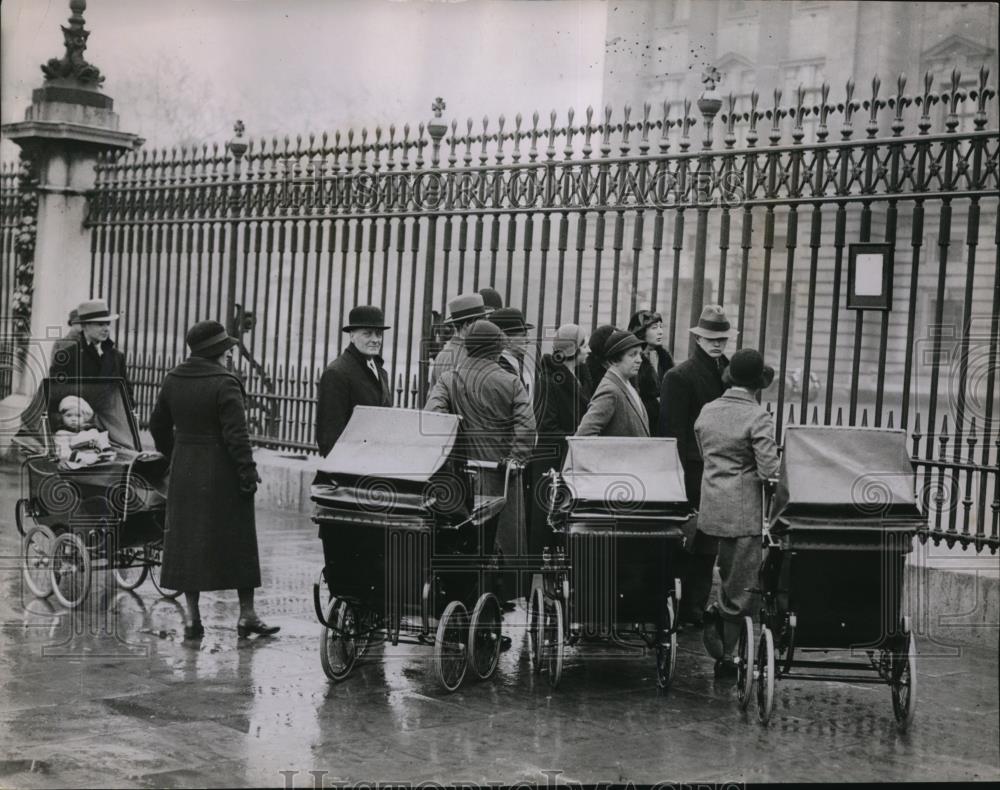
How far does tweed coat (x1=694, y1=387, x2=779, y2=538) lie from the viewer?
653cm

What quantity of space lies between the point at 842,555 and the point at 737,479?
0.86m

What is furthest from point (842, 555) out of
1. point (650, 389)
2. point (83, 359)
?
point (83, 359)

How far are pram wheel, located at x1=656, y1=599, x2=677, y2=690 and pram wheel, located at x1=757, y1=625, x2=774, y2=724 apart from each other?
527mm

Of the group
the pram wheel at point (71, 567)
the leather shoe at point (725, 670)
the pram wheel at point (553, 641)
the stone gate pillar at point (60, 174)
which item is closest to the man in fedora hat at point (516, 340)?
the pram wheel at point (553, 641)

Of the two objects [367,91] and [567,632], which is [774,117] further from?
[367,91]

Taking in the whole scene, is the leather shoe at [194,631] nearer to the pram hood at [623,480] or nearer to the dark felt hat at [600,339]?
the pram hood at [623,480]

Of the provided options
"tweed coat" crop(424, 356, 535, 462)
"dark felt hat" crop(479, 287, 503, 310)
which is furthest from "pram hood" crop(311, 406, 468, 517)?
"dark felt hat" crop(479, 287, 503, 310)

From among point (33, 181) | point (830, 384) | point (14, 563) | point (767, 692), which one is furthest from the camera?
point (33, 181)

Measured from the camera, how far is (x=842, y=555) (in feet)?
19.2

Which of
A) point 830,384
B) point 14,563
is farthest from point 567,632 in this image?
point 14,563

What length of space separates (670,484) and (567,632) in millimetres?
925

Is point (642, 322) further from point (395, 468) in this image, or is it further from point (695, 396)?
point (395, 468)

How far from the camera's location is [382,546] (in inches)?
245

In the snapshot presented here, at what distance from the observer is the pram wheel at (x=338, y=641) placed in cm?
641
